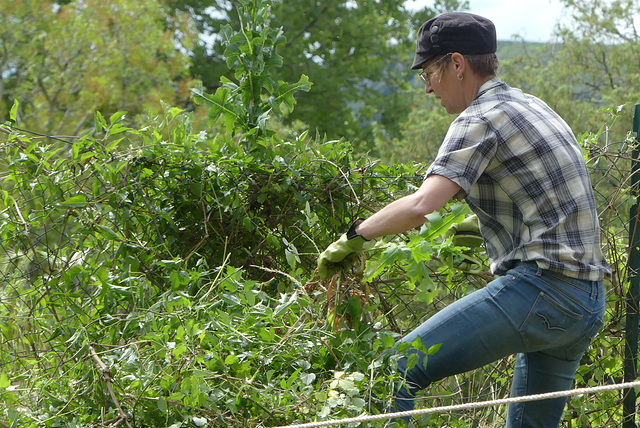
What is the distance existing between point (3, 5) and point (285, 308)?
1245 centimetres

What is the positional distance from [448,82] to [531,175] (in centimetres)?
38

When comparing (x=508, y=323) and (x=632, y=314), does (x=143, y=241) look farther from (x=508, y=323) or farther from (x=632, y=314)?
(x=632, y=314)

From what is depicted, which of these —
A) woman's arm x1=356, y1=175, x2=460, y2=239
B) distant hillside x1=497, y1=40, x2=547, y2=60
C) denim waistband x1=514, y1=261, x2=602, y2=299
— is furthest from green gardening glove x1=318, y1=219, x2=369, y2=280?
distant hillside x1=497, y1=40, x2=547, y2=60

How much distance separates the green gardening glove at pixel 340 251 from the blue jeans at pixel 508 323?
0.29 m

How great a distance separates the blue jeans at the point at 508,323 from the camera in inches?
71.2

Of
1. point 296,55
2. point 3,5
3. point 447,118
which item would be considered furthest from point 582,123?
point 3,5

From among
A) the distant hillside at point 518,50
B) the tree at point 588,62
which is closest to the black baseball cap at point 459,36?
the distant hillside at point 518,50

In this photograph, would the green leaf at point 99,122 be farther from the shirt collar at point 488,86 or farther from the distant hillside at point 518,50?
the distant hillside at point 518,50

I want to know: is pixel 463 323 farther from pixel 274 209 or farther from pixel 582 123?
pixel 582 123

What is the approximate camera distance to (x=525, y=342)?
6.01 feet

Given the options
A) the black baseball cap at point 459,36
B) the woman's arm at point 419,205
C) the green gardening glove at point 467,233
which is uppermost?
the black baseball cap at point 459,36

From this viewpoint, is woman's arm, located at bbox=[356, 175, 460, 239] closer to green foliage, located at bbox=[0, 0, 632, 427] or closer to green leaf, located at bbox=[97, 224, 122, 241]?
green foliage, located at bbox=[0, 0, 632, 427]

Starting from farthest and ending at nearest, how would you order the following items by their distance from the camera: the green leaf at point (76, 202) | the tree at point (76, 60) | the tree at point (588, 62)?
1. the tree at point (588, 62)
2. the tree at point (76, 60)
3. the green leaf at point (76, 202)

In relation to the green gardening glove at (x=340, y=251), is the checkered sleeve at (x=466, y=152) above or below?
above
